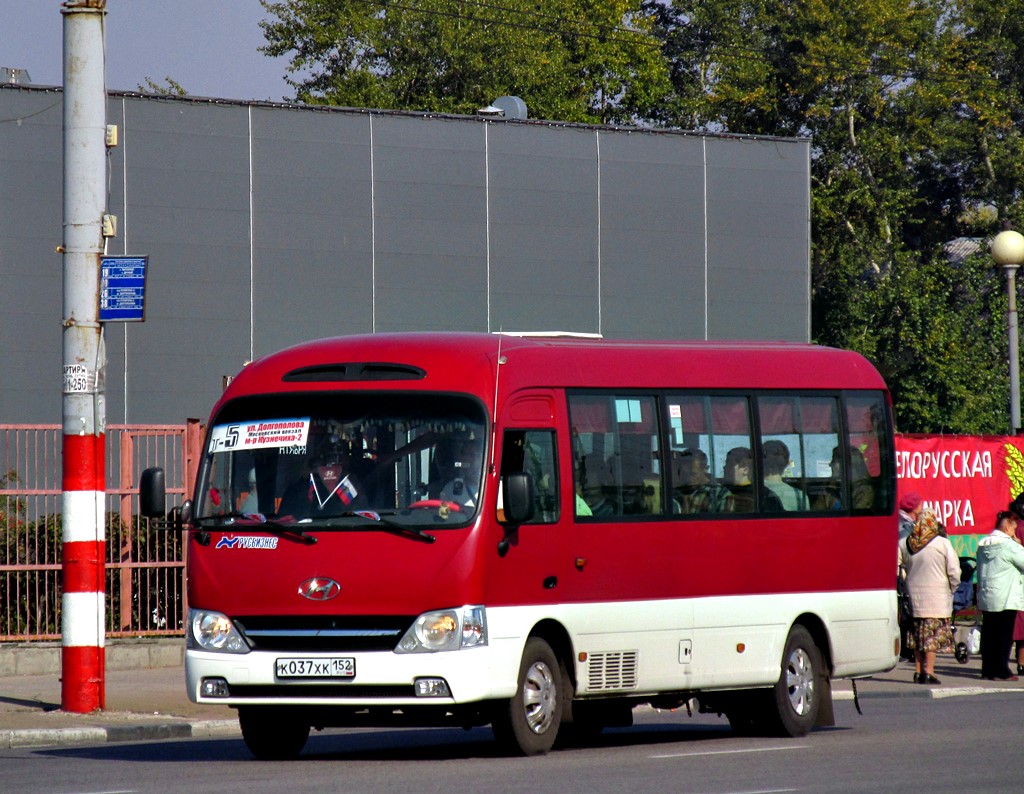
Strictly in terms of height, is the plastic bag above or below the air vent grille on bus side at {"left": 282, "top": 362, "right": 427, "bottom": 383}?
below

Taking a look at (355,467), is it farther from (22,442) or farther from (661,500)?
(22,442)

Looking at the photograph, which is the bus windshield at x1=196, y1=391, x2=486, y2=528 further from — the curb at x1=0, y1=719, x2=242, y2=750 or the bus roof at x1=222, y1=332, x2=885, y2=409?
the curb at x1=0, y1=719, x2=242, y2=750

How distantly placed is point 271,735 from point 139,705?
405cm

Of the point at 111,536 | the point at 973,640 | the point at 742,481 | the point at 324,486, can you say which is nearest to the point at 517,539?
the point at 324,486

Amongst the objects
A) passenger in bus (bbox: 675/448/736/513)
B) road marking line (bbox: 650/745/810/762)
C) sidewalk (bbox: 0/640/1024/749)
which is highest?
passenger in bus (bbox: 675/448/736/513)

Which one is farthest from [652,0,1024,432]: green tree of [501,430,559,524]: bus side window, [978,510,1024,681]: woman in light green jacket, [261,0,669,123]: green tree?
[501,430,559,524]: bus side window

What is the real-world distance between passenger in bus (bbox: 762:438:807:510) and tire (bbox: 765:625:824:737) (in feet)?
2.98

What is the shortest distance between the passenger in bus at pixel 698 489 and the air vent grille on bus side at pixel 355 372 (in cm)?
220

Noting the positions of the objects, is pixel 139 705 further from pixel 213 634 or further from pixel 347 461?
pixel 347 461

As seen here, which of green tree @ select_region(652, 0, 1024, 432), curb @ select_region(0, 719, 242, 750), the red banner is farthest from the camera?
green tree @ select_region(652, 0, 1024, 432)

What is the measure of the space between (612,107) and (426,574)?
174 ft

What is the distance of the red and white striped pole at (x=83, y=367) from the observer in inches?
613

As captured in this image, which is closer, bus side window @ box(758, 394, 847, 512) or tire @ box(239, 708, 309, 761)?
tire @ box(239, 708, 309, 761)

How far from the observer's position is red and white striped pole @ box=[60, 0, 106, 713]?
15570 millimetres
